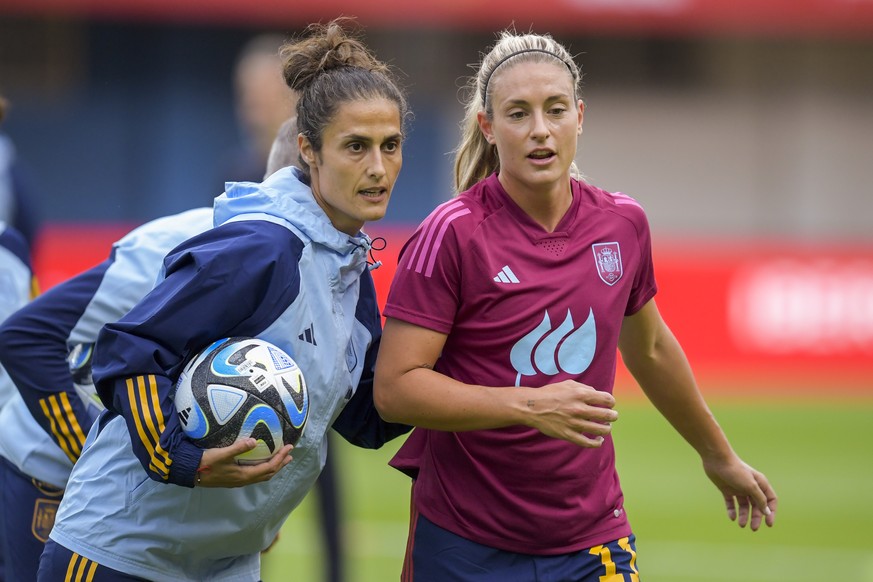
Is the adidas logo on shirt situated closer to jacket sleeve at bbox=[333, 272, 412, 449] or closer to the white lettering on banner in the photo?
jacket sleeve at bbox=[333, 272, 412, 449]

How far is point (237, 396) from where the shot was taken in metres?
3.47

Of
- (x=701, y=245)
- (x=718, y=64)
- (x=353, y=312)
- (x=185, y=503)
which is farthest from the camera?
(x=718, y=64)

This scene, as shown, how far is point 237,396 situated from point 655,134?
22105mm

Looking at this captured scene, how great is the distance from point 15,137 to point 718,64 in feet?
41.8

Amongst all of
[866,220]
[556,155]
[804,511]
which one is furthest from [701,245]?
[556,155]

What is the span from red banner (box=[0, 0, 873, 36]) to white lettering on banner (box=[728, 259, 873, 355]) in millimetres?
6183

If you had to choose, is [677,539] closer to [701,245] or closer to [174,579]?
[174,579]

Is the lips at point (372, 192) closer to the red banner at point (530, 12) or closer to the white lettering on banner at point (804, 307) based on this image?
the white lettering on banner at point (804, 307)

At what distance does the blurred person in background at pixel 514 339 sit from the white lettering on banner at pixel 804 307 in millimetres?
12044

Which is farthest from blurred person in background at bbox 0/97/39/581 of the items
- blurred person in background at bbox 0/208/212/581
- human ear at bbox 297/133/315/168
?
human ear at bbox 297/133/315/168

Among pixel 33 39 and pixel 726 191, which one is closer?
pixel 33 39

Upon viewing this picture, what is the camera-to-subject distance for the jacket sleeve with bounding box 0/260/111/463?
4.21 metres

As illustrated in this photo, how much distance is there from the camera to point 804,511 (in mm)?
10164

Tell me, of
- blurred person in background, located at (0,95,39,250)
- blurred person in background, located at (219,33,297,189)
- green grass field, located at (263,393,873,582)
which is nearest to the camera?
blurred person in background, located at (219,33,297,189)
